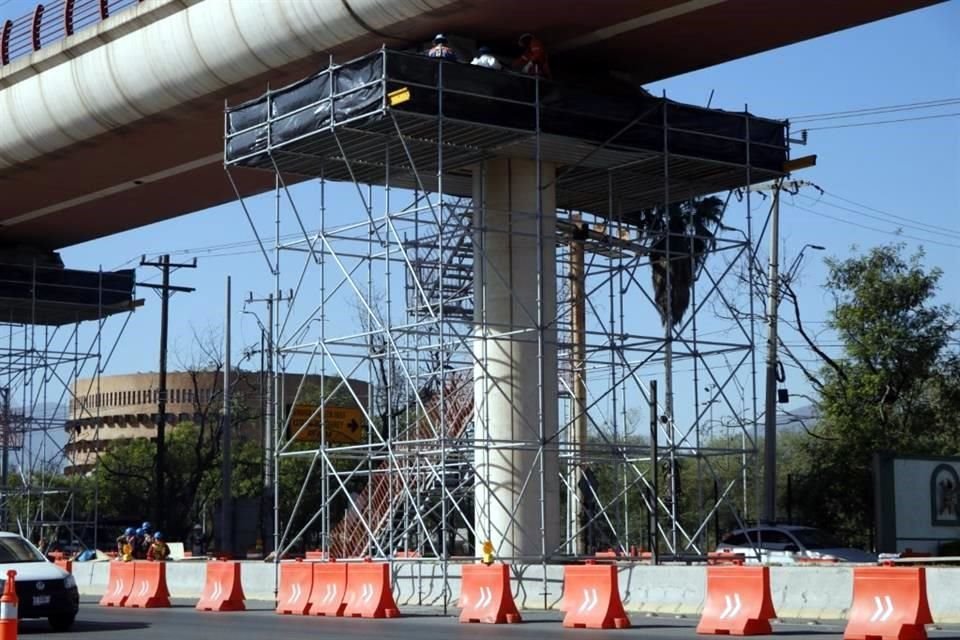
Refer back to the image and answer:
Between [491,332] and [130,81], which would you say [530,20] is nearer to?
[491,332]

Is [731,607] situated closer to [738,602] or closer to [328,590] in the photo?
[738,602]

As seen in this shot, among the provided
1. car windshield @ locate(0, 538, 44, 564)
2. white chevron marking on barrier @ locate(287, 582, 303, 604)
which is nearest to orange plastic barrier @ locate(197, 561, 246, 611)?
white chevron marking on barrier @ locate(287, 582, 303, 604)

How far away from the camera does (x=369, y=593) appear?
26016mm

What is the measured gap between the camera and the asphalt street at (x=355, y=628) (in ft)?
67.4

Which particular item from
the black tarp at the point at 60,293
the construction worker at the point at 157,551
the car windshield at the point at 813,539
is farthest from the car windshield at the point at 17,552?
the black tarp at the point at 60,293

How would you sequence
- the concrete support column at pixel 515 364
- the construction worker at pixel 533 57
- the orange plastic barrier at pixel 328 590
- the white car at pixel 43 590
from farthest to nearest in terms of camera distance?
the concrete support column at pixel 515 364
the construction worker at pixel 533 57
the orange plastic barrier at pixel 328 590
the white car at pixel 43 590

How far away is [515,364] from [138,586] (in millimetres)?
8346

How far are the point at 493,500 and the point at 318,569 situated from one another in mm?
3846

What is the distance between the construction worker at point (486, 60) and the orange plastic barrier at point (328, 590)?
8830 millimetres

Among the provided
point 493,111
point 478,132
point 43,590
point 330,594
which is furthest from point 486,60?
point 43,590

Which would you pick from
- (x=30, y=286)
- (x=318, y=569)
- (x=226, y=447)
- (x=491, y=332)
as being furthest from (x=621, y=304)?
(x=226, y=447)

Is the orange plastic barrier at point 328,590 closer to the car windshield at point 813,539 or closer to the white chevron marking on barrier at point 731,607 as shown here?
the white chevron marking on barrier at point 731,607

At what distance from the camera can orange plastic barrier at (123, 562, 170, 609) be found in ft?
99.8

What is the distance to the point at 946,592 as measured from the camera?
839 inches
